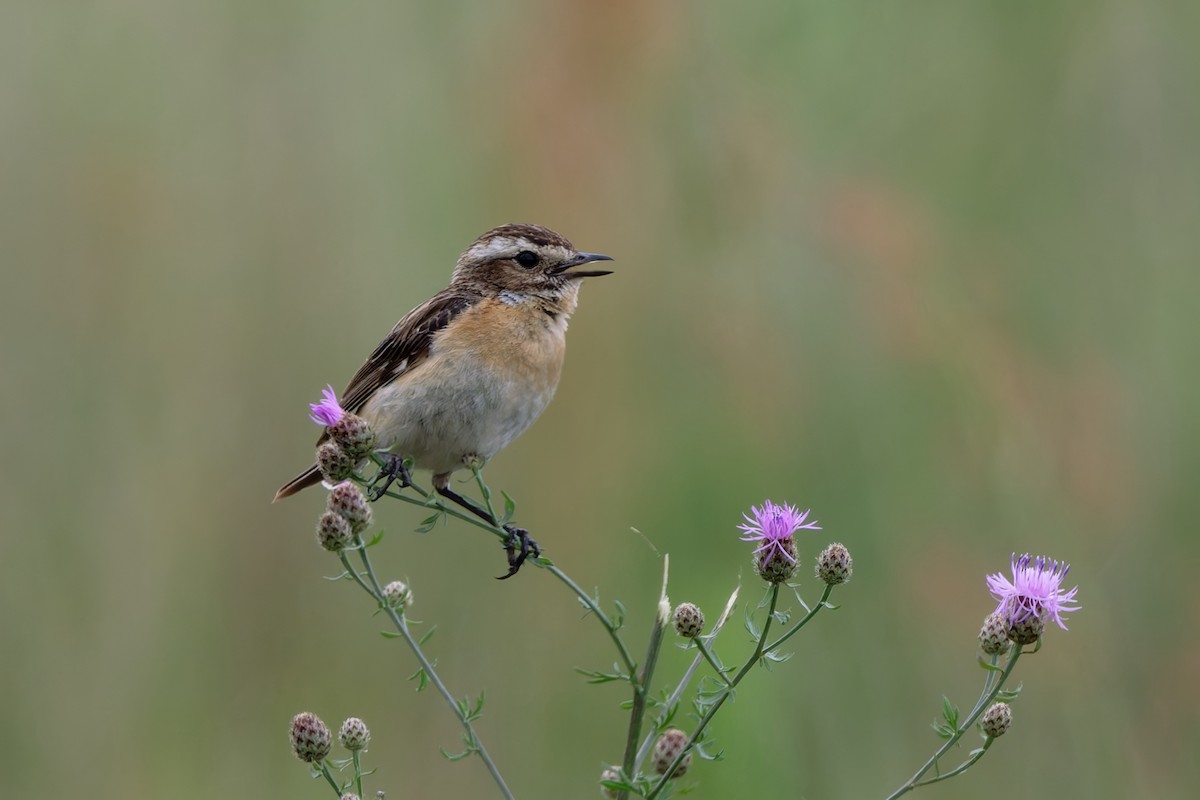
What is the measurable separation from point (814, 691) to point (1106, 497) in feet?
4.31

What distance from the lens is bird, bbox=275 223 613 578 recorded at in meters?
3.85

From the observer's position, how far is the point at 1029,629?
256 centimetres

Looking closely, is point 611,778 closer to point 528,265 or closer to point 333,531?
point 333,531

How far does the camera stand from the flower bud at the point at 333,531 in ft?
8.61

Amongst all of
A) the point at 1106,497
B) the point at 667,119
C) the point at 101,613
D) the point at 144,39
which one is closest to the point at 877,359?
the point at 1106,497

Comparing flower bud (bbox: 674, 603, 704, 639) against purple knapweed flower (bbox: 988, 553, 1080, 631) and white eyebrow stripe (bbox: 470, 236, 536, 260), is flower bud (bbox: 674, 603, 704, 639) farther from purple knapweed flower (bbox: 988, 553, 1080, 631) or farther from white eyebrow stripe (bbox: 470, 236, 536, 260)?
white eyebrow stripe (bbox: 470, 236, 536, 260)

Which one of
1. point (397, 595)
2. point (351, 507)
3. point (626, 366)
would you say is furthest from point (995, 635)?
point (626, 366)

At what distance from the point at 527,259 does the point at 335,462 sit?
5.25ft

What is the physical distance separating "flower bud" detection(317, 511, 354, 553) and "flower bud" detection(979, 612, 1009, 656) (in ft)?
4.27

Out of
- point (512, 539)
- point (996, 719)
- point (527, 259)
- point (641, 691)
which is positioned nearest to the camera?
point (641, 691)

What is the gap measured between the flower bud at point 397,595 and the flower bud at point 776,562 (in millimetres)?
713

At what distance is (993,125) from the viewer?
5578 millimetres

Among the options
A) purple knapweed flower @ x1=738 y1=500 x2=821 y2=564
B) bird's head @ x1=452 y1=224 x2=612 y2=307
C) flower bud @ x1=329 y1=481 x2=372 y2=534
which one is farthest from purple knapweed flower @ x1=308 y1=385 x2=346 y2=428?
bird's head @ x1=452 y1=224 x2=612 y2=307

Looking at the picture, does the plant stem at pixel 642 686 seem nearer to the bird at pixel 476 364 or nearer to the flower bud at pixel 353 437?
the flower bud at pixel 353 437
